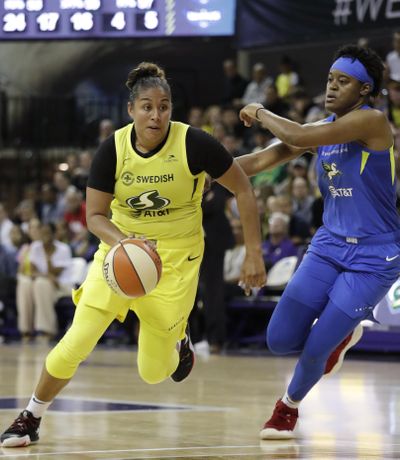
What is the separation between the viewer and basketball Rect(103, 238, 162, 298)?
574 centimetres

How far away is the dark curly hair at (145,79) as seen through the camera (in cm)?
609

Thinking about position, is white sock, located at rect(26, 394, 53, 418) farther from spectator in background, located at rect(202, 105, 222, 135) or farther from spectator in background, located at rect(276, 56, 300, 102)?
spectator in background, located at rect(276, 56, 300, 102)

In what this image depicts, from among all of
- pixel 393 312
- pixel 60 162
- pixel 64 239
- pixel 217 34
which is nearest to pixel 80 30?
pixel 217 34

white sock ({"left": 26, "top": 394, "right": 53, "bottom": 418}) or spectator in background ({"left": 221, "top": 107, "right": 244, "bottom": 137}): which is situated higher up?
white sock ({"left": 26, "top": 394, "right": 53, "bottom": 418})

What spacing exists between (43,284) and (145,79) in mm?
9315

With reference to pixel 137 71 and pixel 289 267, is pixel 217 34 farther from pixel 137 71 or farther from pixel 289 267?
pixel 137 71

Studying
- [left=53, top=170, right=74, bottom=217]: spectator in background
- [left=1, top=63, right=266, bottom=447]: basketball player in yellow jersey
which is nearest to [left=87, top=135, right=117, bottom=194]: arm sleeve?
[left=1, top=63, right=266, bottom=447]: basketball player in yellow jersey

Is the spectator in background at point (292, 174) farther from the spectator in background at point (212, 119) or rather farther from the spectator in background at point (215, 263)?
the spectator in background at point (215, 263)

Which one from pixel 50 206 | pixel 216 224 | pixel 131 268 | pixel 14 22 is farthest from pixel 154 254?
pixel 50 206

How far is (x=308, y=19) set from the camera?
51.9 feet

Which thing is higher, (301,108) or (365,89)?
(365,89)

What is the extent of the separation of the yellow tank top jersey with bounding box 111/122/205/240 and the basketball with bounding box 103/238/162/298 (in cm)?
32

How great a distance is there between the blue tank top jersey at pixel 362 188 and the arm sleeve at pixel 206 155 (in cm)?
54

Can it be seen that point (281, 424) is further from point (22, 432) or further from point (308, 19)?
point (308, 19)
